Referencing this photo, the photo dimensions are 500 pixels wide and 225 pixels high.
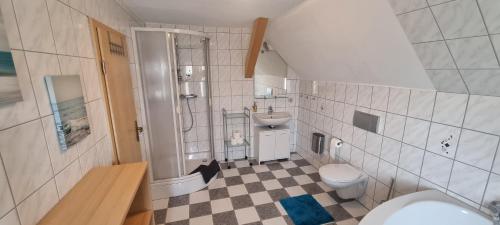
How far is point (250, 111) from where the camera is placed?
323 centimetres

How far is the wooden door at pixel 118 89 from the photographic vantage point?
1.48 metres

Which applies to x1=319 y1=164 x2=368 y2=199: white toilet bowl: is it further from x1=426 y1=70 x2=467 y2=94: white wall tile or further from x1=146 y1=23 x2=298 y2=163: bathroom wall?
x1=146 y1=23 x2=298 y2=163: bathroom wall

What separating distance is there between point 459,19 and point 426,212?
1212mm

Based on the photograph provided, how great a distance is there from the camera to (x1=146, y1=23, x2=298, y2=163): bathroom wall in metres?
2.94

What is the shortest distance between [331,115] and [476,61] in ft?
5.07

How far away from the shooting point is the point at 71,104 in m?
1.10

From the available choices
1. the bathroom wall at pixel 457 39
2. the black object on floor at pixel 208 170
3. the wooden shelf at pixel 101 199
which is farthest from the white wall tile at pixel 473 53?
the black object on floor at pixel 208 170

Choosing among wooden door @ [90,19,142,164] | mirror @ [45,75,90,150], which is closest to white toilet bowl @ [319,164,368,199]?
wooden door @ [90,19,142,164]

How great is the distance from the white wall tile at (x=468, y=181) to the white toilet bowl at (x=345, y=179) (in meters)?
0.74

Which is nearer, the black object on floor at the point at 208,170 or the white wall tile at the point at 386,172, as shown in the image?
the white wall tile at the point at 386,172

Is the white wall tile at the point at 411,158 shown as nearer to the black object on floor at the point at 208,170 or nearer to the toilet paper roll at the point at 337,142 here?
the toilet paper roll at the point at 337,142

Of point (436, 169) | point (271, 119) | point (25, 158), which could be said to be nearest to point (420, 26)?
point (436, 169)

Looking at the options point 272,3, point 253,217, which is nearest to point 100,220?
point 253,217

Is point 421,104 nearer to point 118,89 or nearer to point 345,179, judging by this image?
point 345,179
